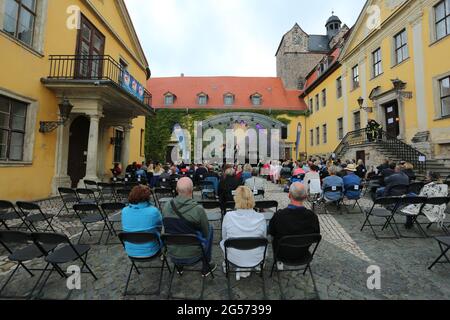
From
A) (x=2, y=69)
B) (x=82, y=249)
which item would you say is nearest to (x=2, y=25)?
(x=2, y=69)

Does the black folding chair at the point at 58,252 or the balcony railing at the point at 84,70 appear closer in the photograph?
the black folding chair at the point at 58,252

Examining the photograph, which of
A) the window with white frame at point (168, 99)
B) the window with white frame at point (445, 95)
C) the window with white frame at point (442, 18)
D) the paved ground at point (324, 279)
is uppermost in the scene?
the window with white frame at point (168, 99)

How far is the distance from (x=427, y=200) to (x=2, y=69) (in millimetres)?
10859

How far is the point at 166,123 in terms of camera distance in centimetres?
2686

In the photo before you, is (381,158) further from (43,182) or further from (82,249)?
(43,182)

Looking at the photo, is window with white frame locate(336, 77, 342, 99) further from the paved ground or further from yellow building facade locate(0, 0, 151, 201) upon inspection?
the paved ground

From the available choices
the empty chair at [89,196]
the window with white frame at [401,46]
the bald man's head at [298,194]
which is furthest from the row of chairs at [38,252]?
the window with white frame at [401,46]

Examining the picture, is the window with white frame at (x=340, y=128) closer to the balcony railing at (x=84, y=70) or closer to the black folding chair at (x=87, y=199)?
the balcony railing at (x=84, y=70)

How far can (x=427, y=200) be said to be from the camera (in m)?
4.32

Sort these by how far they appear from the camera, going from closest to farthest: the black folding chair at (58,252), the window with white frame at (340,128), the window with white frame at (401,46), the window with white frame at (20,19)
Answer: the black folding chair at (58,252), the window with white frame at (20,19), the window with white frame at (401,46), the window with white frame at (340,128)

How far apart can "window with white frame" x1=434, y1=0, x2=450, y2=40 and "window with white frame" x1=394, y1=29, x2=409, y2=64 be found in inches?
70.7

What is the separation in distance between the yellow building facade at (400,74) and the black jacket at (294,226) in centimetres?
1178

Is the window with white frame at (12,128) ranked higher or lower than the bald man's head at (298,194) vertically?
higher

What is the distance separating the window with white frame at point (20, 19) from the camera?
23.0ft
